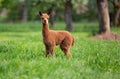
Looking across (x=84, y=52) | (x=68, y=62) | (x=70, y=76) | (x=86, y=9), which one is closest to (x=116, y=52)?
(x=84, y=52)

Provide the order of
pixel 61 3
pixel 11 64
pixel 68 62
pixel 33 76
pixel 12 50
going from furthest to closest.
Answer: pixel 61 3 → pixel 12 50 → pixel 68 62 → pixel 11 64 → pixel 33 76

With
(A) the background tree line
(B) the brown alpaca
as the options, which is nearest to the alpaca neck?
(B) the brown alpaca

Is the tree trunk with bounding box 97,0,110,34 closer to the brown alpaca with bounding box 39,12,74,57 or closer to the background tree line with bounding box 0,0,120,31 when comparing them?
the background tree line with bounding box 0,0,120,31

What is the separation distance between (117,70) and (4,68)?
3.56 meters

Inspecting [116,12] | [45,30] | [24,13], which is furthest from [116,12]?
[24,13]

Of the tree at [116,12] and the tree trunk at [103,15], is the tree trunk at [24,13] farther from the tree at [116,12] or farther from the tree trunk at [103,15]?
the tree trunk at [103,15]

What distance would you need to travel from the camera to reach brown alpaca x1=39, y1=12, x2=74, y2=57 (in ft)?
48.8

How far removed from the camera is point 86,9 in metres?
72.3

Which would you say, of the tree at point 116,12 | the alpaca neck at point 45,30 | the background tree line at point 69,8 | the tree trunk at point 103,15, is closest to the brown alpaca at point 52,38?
the alpaca neck at point 45,30

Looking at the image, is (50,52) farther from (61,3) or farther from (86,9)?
(86,9)

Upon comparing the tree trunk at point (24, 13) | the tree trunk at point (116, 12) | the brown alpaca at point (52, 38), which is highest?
the brown alpaca at point (52, 38)

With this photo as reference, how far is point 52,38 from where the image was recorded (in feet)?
49.3

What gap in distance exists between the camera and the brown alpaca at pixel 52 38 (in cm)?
1488

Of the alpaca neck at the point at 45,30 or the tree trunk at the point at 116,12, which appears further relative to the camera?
the tree trunk at the point at 116,12
